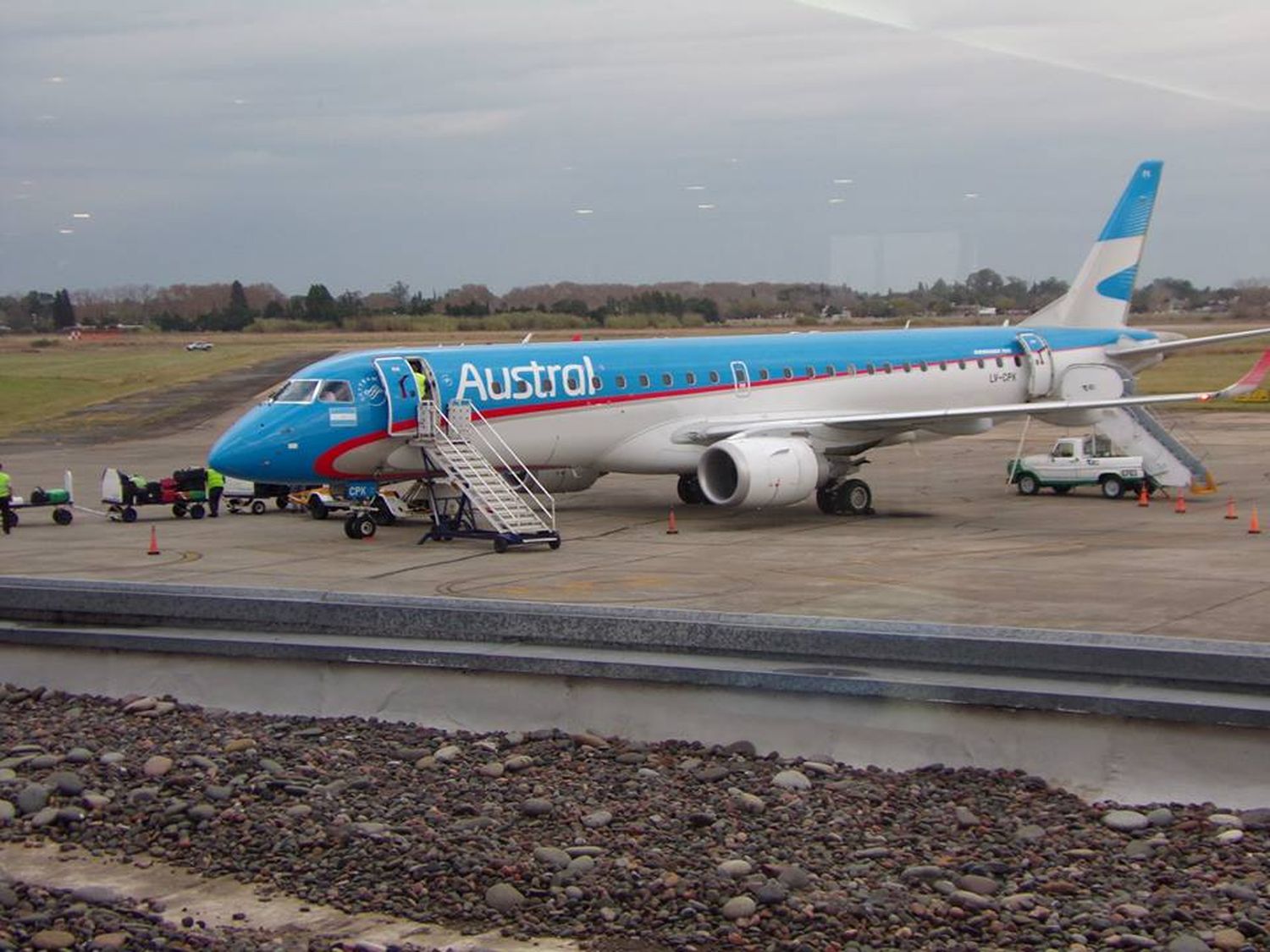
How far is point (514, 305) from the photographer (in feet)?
142

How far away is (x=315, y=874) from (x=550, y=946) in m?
2.08

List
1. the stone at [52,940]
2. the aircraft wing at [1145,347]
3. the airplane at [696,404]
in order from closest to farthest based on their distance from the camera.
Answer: the stone at [52,940], the airplane at [696,404], the aircraft wing at [1145,347]

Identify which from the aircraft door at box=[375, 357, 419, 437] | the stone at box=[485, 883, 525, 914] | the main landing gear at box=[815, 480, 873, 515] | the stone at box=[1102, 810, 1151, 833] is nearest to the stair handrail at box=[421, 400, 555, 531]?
the aircraft door at box=[375, 357, 419, 437]

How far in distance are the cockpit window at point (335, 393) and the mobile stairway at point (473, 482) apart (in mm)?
1252

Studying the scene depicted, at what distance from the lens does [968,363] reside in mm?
34375

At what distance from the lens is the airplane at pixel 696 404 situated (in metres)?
27.0

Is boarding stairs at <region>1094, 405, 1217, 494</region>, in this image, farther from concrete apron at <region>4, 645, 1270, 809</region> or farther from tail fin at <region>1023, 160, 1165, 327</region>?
concrete apron at <region>4, 645, 1270, 809</region>

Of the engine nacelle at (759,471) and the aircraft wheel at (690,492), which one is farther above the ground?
the engine nacelle at (759,471)

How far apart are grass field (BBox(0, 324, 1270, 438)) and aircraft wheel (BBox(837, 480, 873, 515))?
40.4ft

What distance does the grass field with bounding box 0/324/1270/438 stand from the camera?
4212cm

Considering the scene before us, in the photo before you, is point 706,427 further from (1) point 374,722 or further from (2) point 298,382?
(1) point 374,722

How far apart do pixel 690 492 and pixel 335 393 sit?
28.0 feet

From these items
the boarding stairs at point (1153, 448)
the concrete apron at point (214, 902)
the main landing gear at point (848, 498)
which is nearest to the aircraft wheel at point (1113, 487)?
the boarding stairs at point (1153, 448)

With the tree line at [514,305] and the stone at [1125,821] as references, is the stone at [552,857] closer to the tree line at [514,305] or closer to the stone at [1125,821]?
the stone at [1125,821]
